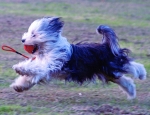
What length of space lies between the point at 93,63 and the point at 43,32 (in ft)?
2.85

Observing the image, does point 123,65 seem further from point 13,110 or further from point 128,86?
point 13,110

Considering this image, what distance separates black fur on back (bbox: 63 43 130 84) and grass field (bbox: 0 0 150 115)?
0.38 metres

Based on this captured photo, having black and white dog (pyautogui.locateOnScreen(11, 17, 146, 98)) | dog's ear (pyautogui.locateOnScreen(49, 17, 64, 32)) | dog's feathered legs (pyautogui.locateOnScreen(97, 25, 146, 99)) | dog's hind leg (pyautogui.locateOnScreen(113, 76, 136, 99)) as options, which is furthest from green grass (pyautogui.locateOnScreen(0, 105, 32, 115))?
dog's hind leg (pyautogui.locateOnScreen(113, 76, 136, 99))

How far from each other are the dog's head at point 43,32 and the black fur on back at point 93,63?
37 centimetres

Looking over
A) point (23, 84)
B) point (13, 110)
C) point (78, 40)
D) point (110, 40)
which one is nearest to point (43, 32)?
point (23, 84)

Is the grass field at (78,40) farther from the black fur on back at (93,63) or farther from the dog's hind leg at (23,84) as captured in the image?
the black fur on back at (93,63)

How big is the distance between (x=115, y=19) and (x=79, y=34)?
3.86 meters

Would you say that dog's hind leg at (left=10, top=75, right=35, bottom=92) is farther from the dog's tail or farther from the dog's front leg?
the dog's tail

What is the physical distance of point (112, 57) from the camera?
8578mm

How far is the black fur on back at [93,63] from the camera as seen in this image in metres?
8.28

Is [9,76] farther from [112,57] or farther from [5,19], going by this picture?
[5,19]

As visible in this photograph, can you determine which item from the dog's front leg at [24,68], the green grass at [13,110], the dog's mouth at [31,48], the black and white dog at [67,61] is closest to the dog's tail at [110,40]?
the black and white dog at [67,61]

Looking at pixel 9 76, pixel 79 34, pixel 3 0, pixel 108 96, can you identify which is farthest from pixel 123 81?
pixel 3 0

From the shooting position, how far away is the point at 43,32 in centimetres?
814
